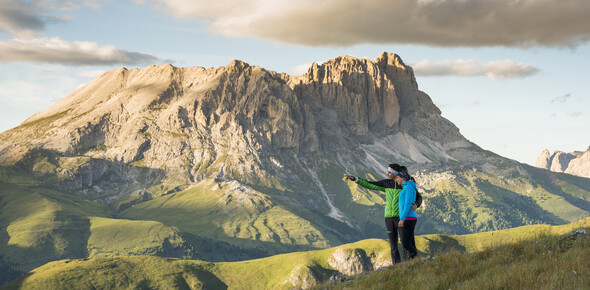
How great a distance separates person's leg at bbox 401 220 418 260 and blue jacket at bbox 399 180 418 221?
397 millimetres

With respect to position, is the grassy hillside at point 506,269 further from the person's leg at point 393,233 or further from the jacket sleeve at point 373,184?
the jacket sleeve at point 373,184

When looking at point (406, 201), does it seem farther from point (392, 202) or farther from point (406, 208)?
point (392, 202)

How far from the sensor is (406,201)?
26.8 meters

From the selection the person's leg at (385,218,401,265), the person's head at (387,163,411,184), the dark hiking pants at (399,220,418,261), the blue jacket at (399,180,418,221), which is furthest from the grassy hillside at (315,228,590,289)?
the person's head at (387,163,411,184)

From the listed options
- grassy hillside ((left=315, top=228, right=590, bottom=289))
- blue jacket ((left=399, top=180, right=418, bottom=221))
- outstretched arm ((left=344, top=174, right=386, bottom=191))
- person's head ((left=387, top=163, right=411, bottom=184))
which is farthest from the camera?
outstretched arm ((left=344, top=174, right=386, bottom=191))

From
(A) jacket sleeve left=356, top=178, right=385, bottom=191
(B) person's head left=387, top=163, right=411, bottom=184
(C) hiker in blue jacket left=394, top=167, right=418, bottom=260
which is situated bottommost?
(C) hiker in blue jacket left=394, top=167, right=418, bottom=260

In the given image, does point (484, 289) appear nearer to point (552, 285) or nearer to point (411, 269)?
point (552, 285)

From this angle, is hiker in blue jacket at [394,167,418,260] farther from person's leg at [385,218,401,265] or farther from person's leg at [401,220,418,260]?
person's leg at [385,218,401,265]

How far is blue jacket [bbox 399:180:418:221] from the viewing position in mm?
26828

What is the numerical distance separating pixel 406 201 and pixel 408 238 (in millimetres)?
2003

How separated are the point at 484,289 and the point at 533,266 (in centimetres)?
323

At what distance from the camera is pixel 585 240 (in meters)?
24.9

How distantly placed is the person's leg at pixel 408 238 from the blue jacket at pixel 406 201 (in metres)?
0.40

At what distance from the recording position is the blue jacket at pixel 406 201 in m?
26.8
